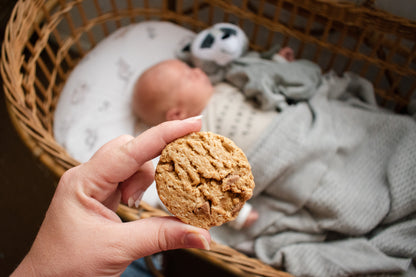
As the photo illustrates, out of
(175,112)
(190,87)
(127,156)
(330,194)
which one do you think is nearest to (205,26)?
(190,87)

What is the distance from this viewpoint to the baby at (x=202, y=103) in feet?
2.33

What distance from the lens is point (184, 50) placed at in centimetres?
101

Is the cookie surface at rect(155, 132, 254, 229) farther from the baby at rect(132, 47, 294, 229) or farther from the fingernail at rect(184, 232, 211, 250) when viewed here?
the baby at rect(132, 47, 294, 229)

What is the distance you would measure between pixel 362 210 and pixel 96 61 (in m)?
0.92

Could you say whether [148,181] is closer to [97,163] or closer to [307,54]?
[97,163]

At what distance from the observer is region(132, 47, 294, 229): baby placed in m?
0.71

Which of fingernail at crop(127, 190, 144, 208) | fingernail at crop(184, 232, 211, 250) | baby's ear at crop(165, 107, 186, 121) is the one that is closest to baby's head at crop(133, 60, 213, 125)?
baby's ear at crop(165, 107, 186, 121)

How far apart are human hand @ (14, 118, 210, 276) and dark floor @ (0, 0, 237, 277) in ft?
0.18

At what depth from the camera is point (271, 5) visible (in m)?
A: 1.04

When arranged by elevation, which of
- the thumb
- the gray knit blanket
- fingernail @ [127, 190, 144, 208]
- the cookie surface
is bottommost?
the gray knit blanket

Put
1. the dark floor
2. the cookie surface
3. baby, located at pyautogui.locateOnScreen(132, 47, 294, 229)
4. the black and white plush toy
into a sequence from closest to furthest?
the cookie surface
the dark floor
baby, located at pyautogui.locateOnScreen(132, 47, 294, 229)
the black and white plush toy

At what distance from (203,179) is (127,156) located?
0.11 m

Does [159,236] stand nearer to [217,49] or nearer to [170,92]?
[170,92]

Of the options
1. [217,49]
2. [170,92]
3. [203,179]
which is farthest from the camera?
[217,49]
